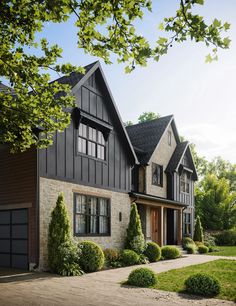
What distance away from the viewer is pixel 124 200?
2100 centimetres

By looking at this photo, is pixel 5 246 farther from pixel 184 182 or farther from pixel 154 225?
pixel 184 182

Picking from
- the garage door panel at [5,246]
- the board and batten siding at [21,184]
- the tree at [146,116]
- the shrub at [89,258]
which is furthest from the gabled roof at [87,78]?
the tree at [146,116]

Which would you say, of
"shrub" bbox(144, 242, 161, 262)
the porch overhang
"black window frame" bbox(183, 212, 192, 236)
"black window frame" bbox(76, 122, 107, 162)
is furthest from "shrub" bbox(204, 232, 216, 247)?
"black window frame" bbox(76, 122, 107, 162)

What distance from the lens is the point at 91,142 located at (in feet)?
61.2

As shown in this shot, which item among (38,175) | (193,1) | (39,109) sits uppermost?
(193,1)

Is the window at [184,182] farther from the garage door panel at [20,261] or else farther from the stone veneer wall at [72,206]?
the garage door panel at [20,261]

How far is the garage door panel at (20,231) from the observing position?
15461 millimetres

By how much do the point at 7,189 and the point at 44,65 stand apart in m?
7.28

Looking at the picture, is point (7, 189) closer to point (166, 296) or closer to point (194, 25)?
point (166, 296)

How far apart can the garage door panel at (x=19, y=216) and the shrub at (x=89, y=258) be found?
Answer: 2.57m

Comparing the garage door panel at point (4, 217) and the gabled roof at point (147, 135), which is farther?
the gabled roof at point (147, 135)

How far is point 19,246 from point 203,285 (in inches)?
333

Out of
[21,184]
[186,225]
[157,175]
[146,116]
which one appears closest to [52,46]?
[21,184]

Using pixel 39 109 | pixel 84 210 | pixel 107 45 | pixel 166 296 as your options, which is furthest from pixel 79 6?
pixel 84 210
